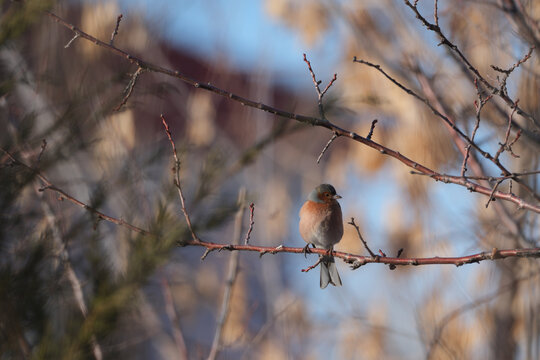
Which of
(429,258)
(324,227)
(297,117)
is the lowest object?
(429,258)

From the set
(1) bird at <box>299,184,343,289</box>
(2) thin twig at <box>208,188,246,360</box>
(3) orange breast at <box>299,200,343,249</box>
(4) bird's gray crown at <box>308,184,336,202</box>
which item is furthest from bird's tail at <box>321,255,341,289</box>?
(2) thin twig at <box>208,188,246,360</box>

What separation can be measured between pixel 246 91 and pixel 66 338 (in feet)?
16.8

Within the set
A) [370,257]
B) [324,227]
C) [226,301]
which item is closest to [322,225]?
[324,227]

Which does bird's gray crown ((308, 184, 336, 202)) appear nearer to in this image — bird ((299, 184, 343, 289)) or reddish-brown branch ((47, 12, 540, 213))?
bird ((299, 184, 343, 289))

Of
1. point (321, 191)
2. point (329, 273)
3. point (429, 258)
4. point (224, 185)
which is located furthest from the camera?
point (224, 185)

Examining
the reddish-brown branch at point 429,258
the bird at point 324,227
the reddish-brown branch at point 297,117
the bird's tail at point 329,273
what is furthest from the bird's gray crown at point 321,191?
the reddish-brown branch at point 297,117

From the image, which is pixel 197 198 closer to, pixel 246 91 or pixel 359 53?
pixel 359 53

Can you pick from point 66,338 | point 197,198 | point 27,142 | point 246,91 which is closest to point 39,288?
point 66,338

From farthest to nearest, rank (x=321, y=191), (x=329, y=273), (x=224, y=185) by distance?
(x=224, y=185)
(x=321, y=191)
(x=329, y=273)

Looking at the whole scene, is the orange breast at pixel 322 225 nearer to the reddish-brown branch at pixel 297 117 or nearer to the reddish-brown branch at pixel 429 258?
the reddish-brown branch at pixel 429 258

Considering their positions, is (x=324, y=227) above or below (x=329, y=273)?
above

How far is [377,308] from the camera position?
525cm

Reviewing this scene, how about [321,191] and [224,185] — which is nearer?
[321,191]

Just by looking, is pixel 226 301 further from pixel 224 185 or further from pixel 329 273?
pixel 224 185
